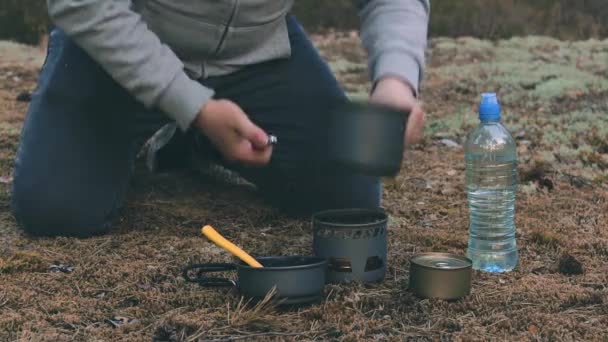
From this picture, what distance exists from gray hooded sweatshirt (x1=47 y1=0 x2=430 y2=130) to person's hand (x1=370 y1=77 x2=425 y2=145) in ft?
0.17

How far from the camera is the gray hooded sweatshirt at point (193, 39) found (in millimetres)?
2869

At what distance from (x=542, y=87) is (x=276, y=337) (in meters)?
5.19

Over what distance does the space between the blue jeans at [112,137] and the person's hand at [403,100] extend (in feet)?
1.31

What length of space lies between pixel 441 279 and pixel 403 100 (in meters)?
0.61

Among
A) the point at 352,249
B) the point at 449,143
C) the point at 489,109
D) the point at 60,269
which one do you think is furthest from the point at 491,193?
the point at 449,143

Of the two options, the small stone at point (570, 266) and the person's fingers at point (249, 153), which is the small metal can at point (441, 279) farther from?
the person's fingers at point (249, 153)

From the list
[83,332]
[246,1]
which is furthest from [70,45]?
A: [83,332]

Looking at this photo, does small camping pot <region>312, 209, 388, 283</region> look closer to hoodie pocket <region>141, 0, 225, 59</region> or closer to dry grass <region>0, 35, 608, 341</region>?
dry grass <region>0, 35, 608, 341</region>

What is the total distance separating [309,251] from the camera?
3410 millimetres

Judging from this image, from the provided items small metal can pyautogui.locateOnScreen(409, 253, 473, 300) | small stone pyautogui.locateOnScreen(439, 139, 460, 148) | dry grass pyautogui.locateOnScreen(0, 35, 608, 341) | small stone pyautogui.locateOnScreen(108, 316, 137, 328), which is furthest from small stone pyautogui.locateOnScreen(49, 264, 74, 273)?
small stone pyautogui.locateOnScreen(439, 139, 460, 148)

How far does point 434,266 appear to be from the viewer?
9.12ft

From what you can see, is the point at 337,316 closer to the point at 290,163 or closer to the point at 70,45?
the point at 290,163

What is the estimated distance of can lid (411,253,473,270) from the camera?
2.82m

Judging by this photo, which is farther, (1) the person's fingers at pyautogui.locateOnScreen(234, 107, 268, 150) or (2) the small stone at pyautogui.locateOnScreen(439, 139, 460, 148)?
(2) the small stone at pyautogui.locateOnScreen(439, 139, 460, 148)
